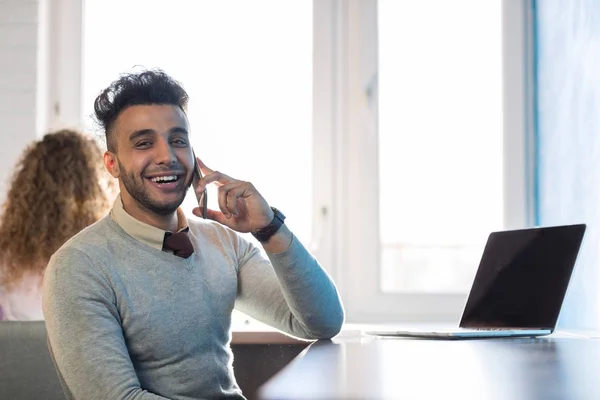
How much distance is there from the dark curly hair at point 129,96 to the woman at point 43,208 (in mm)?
555

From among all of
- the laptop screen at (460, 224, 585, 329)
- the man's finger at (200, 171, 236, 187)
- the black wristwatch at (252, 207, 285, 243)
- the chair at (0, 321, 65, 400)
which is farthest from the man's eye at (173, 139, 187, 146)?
the laptop screen at (460, 224, 585, 329)

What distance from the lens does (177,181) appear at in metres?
1.86

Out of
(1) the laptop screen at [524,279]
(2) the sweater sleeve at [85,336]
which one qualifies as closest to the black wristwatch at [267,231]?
(2) the sweater sleeve at [85,336]

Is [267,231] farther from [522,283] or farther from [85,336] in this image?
[522,283]

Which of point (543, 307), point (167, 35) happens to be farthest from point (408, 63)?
point (543, 307)

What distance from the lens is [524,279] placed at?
6.36 feet

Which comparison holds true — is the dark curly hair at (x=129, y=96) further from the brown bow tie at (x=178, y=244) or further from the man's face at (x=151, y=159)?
the brown bow tie at (x=178, y=244)

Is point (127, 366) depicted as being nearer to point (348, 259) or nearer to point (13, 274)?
point (13, 274)

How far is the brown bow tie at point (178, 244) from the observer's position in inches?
71.0

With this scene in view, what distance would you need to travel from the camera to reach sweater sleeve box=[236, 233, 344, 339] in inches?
72.1

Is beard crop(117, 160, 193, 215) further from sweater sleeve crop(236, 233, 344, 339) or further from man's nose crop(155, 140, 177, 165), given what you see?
sweater sleeve crop(236, 233, 344, 339)

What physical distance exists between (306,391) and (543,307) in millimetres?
1058

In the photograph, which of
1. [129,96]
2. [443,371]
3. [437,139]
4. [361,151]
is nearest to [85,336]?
[129,96]

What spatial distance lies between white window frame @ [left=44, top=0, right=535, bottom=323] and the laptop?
1.07 m
